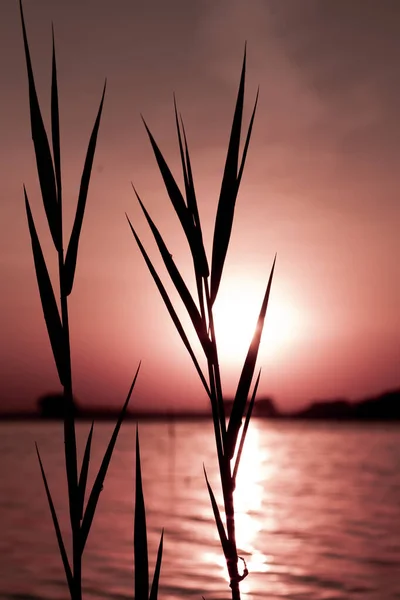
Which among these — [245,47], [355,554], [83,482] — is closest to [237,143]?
[245,47]

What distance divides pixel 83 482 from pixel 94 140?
67 cm

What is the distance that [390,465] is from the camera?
78.1m

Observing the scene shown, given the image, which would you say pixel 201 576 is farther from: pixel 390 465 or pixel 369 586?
pixel 390 465

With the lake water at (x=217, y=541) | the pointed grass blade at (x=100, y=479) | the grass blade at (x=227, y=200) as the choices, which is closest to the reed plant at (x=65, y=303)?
the pointed grass blade at (x=100, y=479)

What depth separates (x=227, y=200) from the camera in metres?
1.66

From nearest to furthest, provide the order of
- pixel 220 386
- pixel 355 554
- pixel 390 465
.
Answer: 1. pixel 220 386
2. pixel 355 554
3. pixel 390 465

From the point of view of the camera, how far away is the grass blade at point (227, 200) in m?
1.65

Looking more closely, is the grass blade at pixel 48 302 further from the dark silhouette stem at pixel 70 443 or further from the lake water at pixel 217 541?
the lake water at pixel 217 541

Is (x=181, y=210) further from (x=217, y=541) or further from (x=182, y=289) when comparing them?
(x=217, y=541)

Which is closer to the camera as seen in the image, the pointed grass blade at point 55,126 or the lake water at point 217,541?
the pointed grass blade at point 55,126

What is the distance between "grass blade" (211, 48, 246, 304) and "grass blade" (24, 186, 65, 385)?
31 cm

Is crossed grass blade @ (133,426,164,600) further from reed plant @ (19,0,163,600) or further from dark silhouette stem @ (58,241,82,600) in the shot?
dark silhouette stem @ (58,241,82,600)

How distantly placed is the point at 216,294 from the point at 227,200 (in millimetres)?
191

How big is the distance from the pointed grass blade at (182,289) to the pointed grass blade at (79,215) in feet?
0.40
